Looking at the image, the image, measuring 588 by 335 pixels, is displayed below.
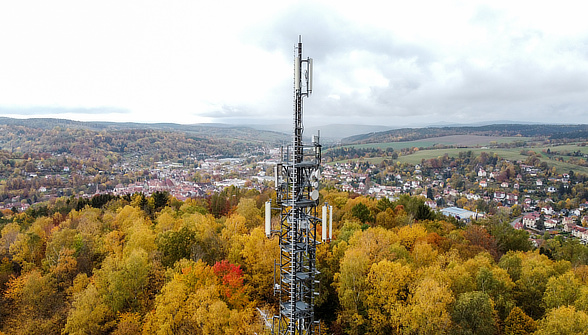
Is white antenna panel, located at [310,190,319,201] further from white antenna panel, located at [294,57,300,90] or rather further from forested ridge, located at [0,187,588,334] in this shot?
forested ridge, located at [0,187,588,334]

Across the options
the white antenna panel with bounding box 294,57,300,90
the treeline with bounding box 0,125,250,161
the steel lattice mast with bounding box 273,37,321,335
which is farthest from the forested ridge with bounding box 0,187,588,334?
the treeline with bounding box 0,125,250,161

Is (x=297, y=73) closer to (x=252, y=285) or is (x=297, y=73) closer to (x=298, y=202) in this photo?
(x=298, y=202)

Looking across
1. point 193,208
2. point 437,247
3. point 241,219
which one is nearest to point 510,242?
point 437,247

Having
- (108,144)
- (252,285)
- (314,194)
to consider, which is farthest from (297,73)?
(108,144)

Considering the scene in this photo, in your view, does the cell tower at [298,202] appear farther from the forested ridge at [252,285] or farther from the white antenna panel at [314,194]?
the forested ridge at [252,285]

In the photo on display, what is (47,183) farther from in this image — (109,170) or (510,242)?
(510,242)

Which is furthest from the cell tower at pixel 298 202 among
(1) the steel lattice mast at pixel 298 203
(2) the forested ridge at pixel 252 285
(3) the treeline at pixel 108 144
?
(3) the treeline at pixel 108 144

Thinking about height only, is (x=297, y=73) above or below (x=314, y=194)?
above

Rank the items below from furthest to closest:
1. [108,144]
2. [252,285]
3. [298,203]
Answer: [108,144] < [252,285] < [298,203]
